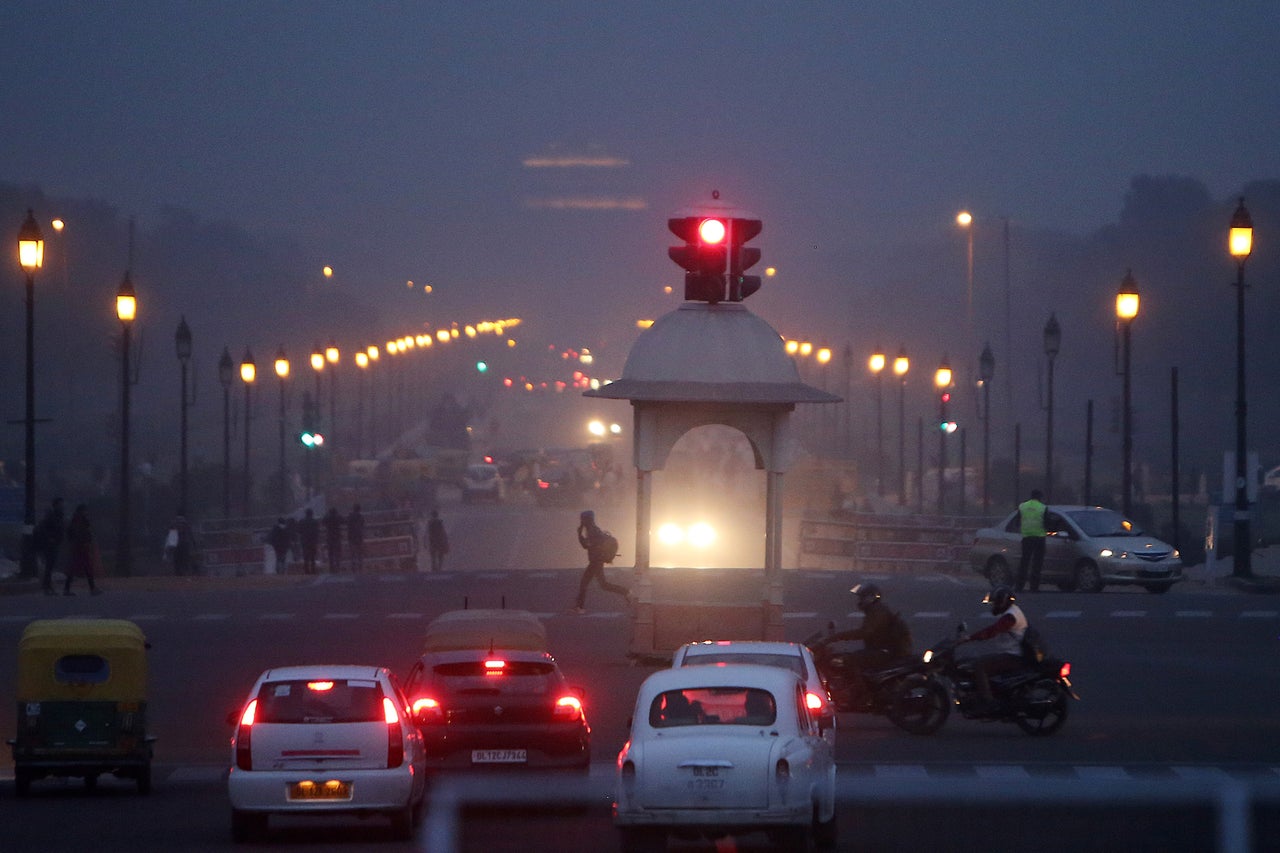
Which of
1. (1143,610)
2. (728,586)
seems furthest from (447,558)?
(728,586)

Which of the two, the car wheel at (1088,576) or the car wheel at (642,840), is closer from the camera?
the car wheel at (642,840)

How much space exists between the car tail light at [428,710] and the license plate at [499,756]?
415 millimetres

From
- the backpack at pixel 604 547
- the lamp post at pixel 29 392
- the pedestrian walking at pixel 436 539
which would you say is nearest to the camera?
the backpack at pixel 604 547

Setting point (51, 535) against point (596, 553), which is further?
point (51, 535)

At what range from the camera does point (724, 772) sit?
38.6 ft

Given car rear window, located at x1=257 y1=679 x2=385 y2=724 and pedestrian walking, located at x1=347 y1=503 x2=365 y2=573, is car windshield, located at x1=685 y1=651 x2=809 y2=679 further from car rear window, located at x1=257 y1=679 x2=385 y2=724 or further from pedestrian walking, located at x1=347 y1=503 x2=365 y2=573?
pedestrian walking, located at x1=347 y1=503 x2=365 y2=573

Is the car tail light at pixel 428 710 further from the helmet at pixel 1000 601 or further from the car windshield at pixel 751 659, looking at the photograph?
the helmet at pixel 1000 601

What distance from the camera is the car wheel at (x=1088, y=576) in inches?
1335

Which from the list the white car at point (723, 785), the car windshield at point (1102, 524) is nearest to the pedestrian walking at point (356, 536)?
the car windshield at point (1102, 524)

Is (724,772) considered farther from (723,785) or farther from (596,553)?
(596,553)

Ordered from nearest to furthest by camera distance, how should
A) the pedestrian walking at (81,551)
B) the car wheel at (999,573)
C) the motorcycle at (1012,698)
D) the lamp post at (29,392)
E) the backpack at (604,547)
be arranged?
the motorcycle at (1012,698)
the backpack at (604,547)
the pedestrian walking at (81,551)
the lamp post at (29,392)
the car wheel at (999,573)

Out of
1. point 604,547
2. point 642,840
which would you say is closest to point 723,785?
point 642,840

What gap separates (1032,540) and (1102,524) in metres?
2.16

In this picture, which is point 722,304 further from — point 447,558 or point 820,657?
point 447,558
